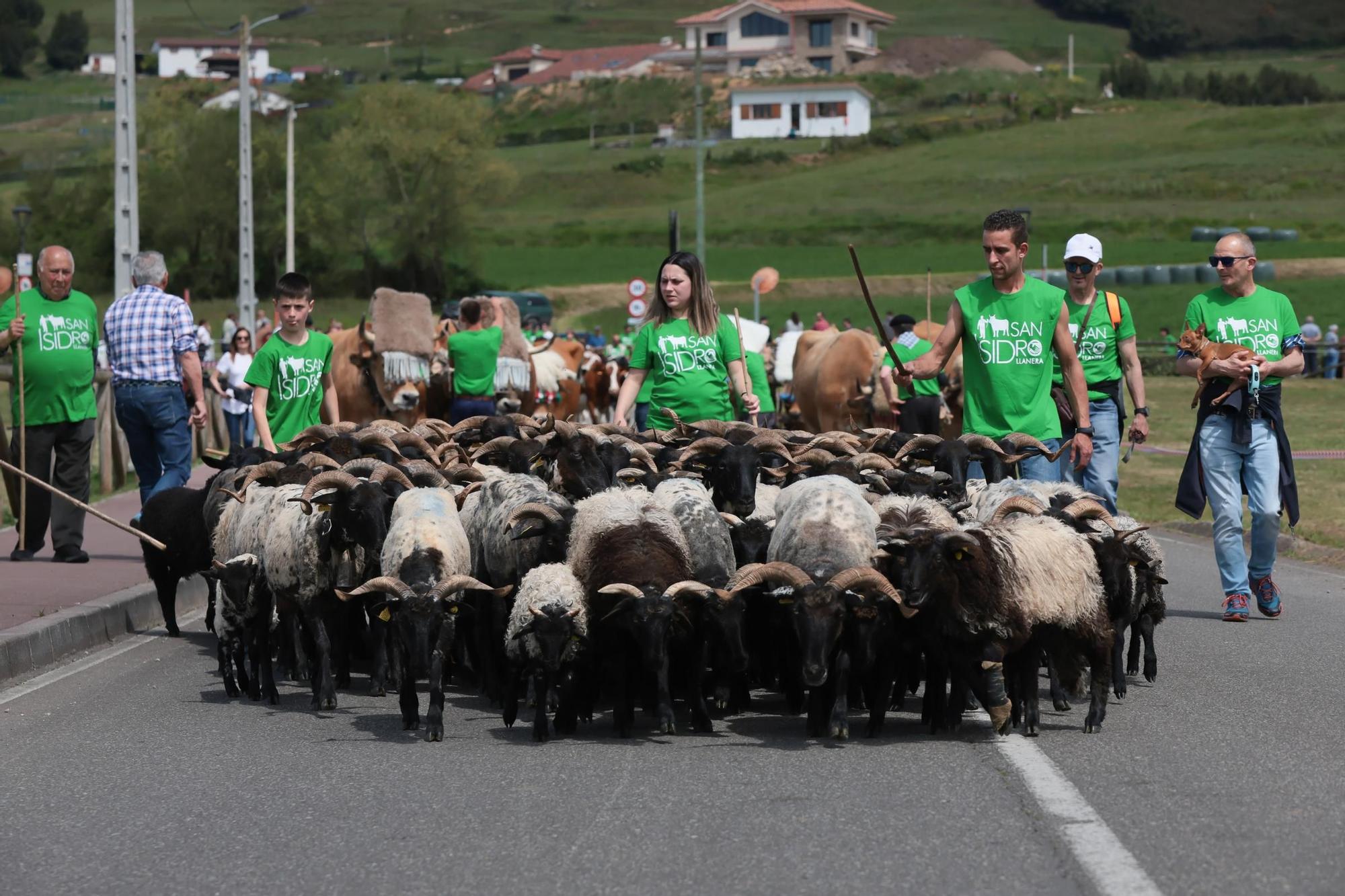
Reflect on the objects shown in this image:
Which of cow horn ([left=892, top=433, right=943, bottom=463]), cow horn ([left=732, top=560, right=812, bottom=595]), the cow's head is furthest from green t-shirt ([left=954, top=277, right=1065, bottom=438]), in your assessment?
the cow's head

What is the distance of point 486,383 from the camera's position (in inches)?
691

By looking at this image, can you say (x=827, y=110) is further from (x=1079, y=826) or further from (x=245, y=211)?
(x=1079, y=826)

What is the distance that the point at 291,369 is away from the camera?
12547 mm

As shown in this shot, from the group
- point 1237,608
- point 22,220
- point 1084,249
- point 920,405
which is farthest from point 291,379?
point 22,220

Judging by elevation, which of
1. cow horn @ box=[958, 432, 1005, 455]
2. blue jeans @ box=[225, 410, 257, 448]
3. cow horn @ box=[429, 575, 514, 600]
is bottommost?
blue jeans @ box=[225, 410, 257, 448]

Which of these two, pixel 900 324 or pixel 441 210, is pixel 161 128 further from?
pixel 900 324

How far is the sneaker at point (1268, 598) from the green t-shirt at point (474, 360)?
26.2 feet

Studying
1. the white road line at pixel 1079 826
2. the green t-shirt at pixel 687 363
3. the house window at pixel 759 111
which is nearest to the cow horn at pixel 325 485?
the green t-shirt at pixel 687 363

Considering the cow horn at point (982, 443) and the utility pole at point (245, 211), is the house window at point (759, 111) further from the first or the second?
the cow horn at point (982, 443)

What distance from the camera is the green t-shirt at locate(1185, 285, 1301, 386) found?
1171 centimetres

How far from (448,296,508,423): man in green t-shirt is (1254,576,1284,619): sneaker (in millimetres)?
7911

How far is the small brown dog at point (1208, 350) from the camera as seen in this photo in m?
11.5

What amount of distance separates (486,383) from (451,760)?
10048mm

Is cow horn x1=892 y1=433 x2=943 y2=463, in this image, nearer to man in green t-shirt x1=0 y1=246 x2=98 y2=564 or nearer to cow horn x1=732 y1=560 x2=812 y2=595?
cow horn x1=732 y1=560 x2=812 y2=595
